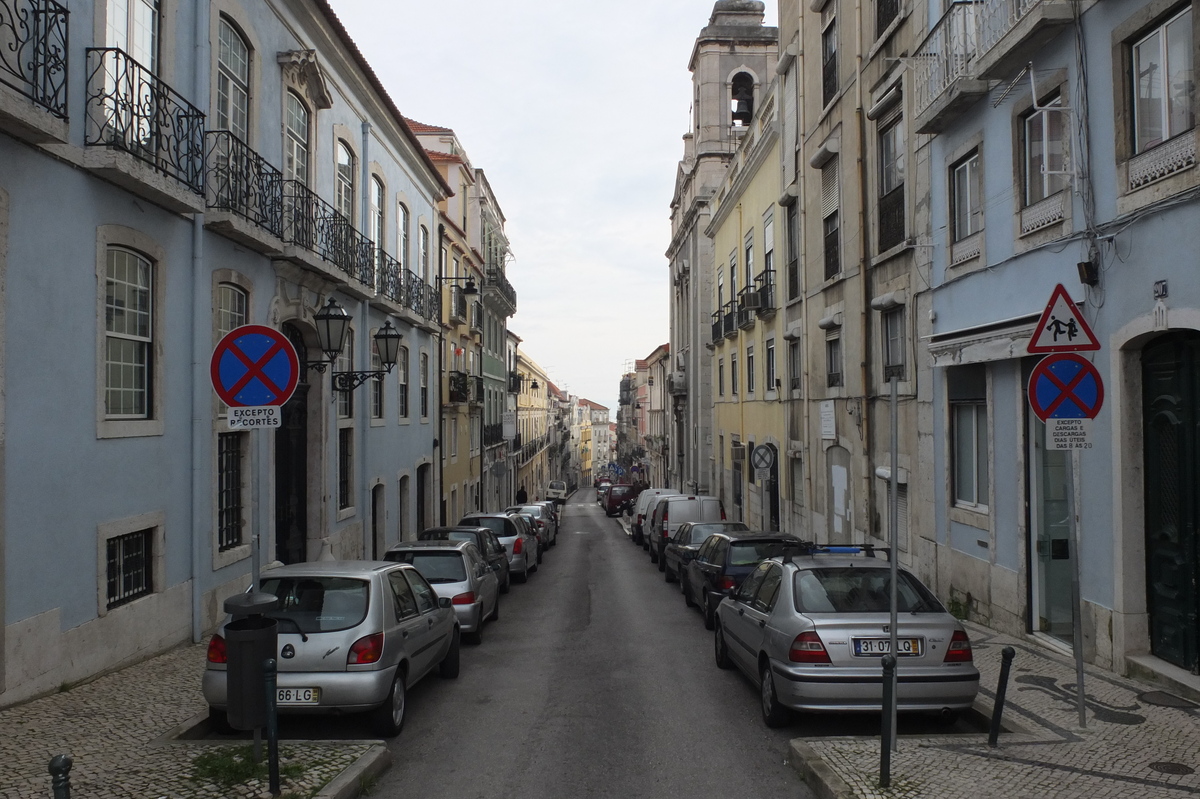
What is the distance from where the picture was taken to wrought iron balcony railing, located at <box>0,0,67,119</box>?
23.7 ft

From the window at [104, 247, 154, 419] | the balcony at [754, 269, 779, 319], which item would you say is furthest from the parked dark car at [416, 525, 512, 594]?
the balcony at [754, 269, 779, 319]

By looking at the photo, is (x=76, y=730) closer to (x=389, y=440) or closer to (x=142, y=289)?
(x=142, y=289)

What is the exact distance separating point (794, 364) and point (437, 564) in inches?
496

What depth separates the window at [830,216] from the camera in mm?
17922

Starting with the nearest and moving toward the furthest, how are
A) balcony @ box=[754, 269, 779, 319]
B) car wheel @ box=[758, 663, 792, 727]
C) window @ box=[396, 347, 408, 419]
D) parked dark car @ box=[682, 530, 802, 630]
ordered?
car wheel @ box=[758, 663, 792, 727]
parked dark car @ box=[682, 530, 802, 630]
window @ box=[396, 347, 408, 419]
balcony @ box=[754, 269, 779, 319]

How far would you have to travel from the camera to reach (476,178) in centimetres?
3853

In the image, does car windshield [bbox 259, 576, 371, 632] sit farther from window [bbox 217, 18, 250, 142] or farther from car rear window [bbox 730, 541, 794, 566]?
window [bbox 217, 18, 250, 142]

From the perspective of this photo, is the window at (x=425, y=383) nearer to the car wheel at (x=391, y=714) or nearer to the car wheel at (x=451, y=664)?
the car wheel at (x=451, y=664)

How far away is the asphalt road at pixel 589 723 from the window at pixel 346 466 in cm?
593

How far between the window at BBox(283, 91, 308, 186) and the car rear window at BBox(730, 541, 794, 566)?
932 cm

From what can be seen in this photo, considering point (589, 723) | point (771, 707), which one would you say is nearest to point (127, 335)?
point (589, 723)

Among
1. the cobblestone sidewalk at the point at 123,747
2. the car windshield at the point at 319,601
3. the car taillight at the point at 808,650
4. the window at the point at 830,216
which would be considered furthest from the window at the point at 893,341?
the cobblestone sidewalk at the point at 123,747

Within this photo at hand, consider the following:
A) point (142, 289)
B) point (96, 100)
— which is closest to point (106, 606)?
point (142, 289)

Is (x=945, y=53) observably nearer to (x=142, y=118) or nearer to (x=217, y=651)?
(x=142, y=118)
